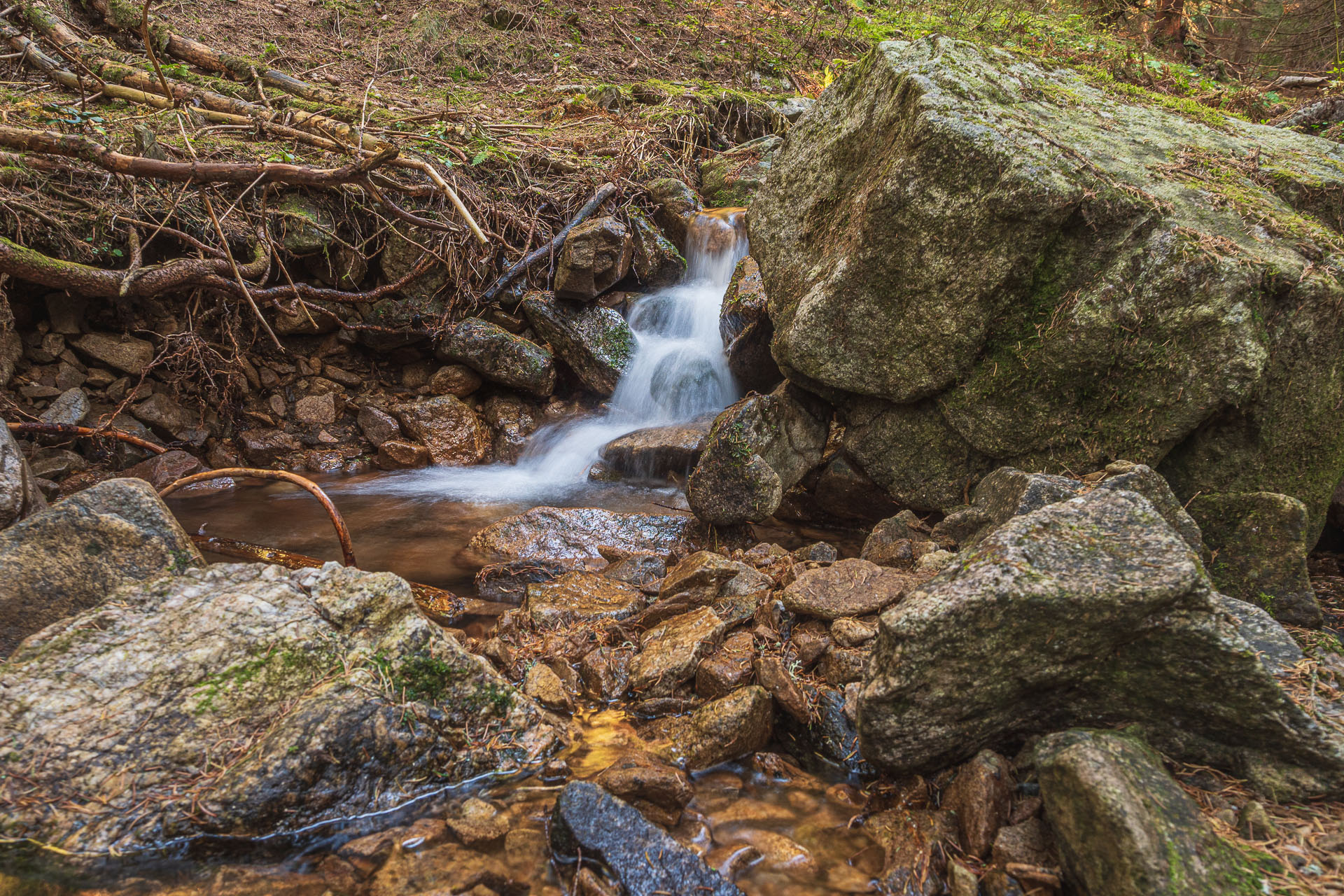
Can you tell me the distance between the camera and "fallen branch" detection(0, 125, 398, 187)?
4.07 metres

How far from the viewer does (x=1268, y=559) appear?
2951mm

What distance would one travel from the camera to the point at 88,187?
592 centimetres

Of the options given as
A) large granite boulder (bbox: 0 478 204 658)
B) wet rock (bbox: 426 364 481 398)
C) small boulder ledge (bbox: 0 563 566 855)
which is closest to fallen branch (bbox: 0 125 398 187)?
large granite boulder (bbox: 0 478 204 658)

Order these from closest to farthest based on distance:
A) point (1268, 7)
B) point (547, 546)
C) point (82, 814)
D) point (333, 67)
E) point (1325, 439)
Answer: point (82, 814) < point (1325, 439) < point (547, 546) < point (1268, 7) < point (333, 67)

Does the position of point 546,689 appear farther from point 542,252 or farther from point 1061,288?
point 542,252

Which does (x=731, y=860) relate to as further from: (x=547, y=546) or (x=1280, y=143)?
(x=1280, y=143)

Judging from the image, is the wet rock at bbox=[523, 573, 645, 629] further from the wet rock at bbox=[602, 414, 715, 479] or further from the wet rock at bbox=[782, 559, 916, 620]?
the wet rock at bbox=[602, 414, 715, 479]

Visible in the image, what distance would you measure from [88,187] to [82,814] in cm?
638

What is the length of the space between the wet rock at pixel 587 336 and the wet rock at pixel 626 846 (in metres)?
6.05

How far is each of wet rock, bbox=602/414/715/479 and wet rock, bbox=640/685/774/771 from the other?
11.8ft

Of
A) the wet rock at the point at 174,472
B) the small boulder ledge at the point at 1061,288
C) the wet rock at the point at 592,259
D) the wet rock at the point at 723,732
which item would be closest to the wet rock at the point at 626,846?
the wet rock at the point at 723,732

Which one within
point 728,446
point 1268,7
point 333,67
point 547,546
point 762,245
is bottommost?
point 547,546

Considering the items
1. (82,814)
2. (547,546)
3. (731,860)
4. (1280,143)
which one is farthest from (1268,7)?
(82,814)

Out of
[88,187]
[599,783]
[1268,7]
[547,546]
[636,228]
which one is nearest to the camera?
[599,783]
